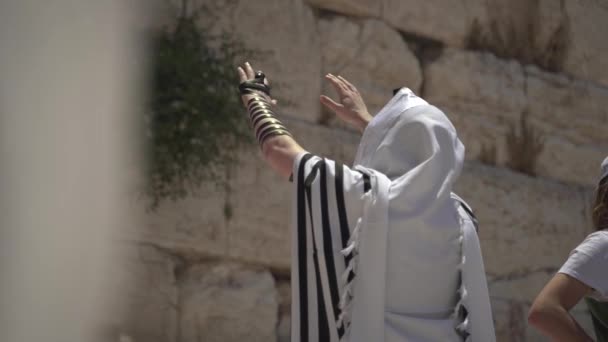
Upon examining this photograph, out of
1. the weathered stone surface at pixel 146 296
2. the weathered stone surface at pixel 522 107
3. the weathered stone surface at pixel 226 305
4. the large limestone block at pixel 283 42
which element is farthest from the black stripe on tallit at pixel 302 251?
the weathered stone surface at pixel 522 107

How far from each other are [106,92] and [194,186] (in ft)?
2.06

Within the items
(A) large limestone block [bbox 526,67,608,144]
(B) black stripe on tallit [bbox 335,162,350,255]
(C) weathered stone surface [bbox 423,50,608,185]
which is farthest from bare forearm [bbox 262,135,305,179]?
(A) large limestone block [bbox 526,67,608,144]

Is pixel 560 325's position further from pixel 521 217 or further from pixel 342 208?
pixel 521 217

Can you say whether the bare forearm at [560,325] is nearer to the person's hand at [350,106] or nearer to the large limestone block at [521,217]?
the person's hand at [350,106]

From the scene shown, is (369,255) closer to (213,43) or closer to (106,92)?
(106,92)

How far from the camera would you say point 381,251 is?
217cm

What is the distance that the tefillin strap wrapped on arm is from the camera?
2.31 meters

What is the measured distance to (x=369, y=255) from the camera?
2.17 metres

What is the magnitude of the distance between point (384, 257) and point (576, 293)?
66 cm

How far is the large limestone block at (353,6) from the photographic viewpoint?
521 centimetres

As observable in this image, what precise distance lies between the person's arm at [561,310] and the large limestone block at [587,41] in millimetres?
4039

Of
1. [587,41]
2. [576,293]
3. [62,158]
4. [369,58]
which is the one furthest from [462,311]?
[587,41]

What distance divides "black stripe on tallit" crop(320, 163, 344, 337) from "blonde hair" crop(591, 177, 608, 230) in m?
0.88

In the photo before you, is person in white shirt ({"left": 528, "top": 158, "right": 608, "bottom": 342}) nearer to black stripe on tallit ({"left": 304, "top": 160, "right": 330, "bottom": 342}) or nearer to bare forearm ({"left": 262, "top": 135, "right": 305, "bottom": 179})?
black stripe on tallit ({"left": 304, "top": 160, "right": 330, "bottom": 342})
